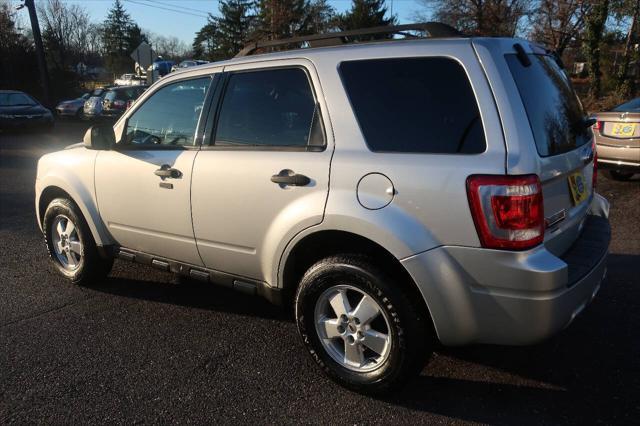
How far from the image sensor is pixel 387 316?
8.71 ft

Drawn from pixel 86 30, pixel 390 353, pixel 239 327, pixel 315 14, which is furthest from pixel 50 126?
pixel 86 30

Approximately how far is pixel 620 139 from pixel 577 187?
17.4 feet

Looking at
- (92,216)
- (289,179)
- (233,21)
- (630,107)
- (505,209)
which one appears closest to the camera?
(505,209)

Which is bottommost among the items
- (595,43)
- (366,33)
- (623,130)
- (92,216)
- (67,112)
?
(67,112)

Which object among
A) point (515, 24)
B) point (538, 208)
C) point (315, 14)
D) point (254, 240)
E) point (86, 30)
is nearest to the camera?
point (538, 208)

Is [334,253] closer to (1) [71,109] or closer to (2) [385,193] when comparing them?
(2) [385,193]

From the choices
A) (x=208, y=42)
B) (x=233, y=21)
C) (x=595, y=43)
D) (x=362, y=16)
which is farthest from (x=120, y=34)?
(x=595, y=43)

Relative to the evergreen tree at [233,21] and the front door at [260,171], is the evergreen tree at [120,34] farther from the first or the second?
the front door at [260,171]

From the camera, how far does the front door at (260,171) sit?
113 inches

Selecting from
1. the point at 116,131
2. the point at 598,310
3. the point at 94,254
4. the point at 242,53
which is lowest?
the point at 598,310

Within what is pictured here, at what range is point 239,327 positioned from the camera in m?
3.67

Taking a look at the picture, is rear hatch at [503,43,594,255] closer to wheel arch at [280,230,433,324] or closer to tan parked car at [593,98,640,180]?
wheel arch at [280,230,433,324]

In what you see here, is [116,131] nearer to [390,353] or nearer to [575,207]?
[390,353]

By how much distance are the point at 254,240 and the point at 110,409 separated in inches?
47.5
